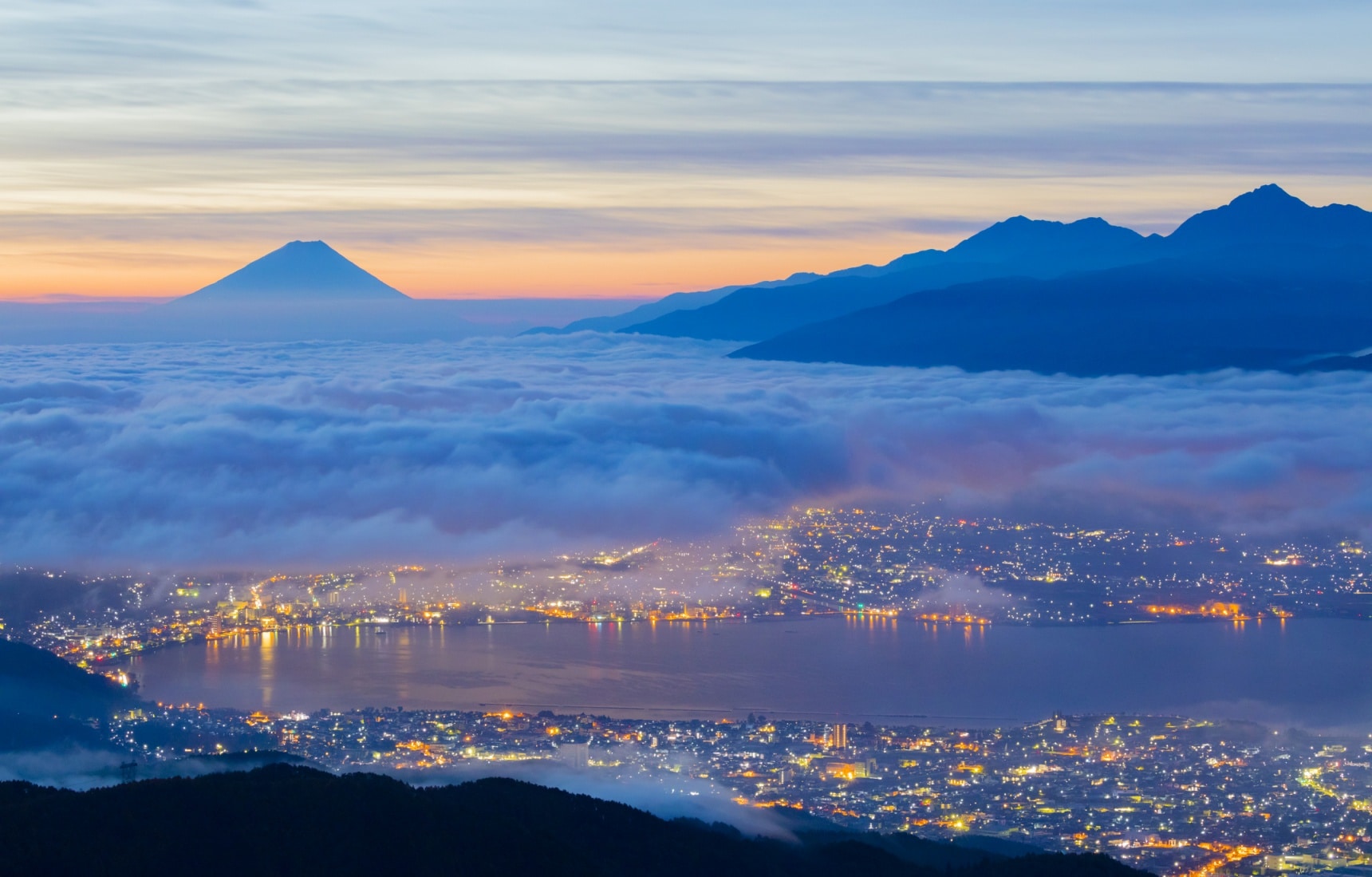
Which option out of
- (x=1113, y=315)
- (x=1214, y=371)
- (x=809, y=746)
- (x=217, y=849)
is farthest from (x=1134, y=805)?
(x=1113, y=315)

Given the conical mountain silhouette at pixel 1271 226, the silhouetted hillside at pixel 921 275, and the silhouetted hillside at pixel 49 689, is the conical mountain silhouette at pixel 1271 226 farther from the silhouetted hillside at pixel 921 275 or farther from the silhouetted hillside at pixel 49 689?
the silhouetted hillside at pixel 49 689

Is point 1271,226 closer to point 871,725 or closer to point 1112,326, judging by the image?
point 1112,326

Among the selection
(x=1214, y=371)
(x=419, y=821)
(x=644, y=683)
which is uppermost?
(x=1214, y=371)

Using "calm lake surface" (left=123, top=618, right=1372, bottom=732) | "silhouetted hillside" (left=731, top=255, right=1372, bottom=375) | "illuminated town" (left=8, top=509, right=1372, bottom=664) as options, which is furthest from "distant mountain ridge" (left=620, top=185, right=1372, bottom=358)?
"calm lake surface" (left=123, top=618, right=1372, bottom=732)

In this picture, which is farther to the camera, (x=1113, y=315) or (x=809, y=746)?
(x=1113, y=315)

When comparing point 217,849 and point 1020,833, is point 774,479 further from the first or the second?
point 217,849

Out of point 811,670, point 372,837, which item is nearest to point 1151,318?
point 811,670

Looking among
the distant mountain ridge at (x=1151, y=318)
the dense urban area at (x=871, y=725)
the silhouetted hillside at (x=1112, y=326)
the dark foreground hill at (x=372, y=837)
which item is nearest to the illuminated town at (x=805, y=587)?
the dense urban area at (x=871, y=725)
